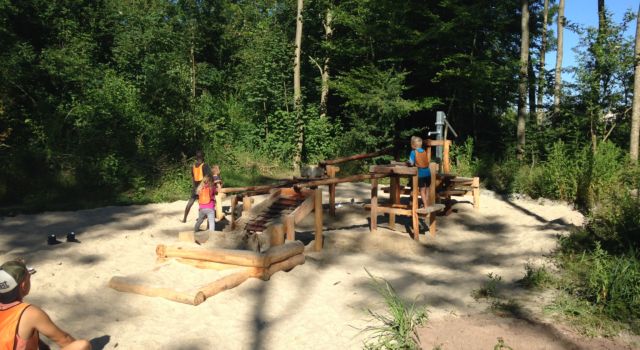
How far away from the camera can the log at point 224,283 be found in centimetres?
565

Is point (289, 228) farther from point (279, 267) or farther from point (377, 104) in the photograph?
point (377, 104)

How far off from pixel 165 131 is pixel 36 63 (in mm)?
5441

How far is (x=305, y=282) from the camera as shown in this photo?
6.57 meters

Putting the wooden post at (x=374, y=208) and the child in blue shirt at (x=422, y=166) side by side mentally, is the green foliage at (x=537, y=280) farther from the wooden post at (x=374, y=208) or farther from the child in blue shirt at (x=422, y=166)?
the child in blue shirt at (x=422, y=166)

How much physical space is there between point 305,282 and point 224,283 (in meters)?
1.14

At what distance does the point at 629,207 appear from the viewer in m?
7.20

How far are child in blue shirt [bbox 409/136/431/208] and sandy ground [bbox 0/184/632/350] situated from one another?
34.6 inches

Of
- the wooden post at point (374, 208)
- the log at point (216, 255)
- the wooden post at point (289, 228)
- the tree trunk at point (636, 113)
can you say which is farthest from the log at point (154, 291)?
the tree trunk at point (636, 113)

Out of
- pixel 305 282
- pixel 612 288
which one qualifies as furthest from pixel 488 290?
pixel 305 282

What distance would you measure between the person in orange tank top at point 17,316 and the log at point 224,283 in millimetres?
2376

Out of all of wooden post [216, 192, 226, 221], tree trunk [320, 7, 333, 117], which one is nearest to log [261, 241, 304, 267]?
wooden post [216, 192, 226, 221]

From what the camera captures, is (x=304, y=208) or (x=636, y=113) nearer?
(x=304, y=208)

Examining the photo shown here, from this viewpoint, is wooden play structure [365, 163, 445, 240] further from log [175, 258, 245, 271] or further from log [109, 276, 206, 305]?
log [109, 276, 206, 305]

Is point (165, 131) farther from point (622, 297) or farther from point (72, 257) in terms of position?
point (622, 297)
